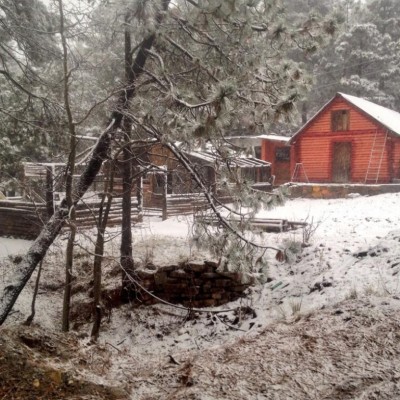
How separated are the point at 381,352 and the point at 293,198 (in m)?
17.3

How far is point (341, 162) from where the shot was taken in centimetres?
2327

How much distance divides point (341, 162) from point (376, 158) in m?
2.23

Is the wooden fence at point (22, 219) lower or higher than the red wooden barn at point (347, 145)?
lower

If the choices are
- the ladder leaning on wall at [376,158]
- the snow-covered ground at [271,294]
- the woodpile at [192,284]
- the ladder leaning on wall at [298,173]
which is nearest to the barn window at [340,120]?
the ladder leaning on wall at [376,158]

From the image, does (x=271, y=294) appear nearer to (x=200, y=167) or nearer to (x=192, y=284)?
(x=192, y=284)

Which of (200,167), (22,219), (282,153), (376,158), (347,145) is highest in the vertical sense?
(347,145)

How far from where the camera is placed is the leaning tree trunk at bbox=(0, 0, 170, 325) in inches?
203

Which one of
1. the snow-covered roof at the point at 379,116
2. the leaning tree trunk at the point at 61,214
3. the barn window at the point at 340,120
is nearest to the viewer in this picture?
the leaning tree trunk at the point at 61,214

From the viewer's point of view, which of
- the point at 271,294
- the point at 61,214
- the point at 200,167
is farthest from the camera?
the point at 271,294

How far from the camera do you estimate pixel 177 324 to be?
8.38m

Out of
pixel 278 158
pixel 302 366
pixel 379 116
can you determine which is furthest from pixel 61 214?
pixel 278 158

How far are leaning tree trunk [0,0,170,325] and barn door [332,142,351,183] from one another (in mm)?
19322

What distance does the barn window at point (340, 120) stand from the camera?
22.5 metres

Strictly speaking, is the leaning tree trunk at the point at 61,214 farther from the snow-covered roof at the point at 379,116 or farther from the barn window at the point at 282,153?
the barn window at the point at 282,153
